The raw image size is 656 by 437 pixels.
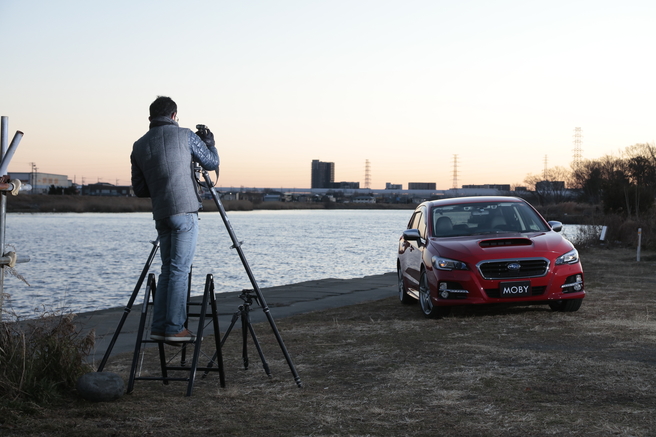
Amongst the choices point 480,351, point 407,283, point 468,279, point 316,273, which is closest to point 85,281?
point 316,273

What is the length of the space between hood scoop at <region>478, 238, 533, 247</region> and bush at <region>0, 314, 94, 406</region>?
5.85 metres

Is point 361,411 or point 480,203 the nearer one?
point 361,411

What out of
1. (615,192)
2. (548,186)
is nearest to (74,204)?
(548,186)

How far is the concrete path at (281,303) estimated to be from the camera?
394 inches

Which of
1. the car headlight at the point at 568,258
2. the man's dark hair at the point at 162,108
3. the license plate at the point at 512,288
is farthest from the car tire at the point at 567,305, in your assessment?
the man's dark hair at the point at 162,108

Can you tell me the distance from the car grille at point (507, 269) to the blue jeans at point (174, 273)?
16.2 ft

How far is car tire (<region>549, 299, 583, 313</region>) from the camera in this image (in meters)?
10.3

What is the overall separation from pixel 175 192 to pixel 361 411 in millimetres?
2238

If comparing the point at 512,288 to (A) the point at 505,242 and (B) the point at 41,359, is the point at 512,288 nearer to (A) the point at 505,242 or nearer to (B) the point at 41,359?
(A) the point at 505,242

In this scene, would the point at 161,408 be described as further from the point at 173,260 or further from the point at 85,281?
the point at 85,281

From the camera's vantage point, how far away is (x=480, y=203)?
11508 millimetres

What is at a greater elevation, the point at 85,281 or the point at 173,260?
the point at 173,260

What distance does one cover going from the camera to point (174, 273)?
588cm

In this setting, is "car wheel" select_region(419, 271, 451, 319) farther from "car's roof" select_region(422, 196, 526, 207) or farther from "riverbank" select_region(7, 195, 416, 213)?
"riverbank" select_region(7, 195, 416, 213)
